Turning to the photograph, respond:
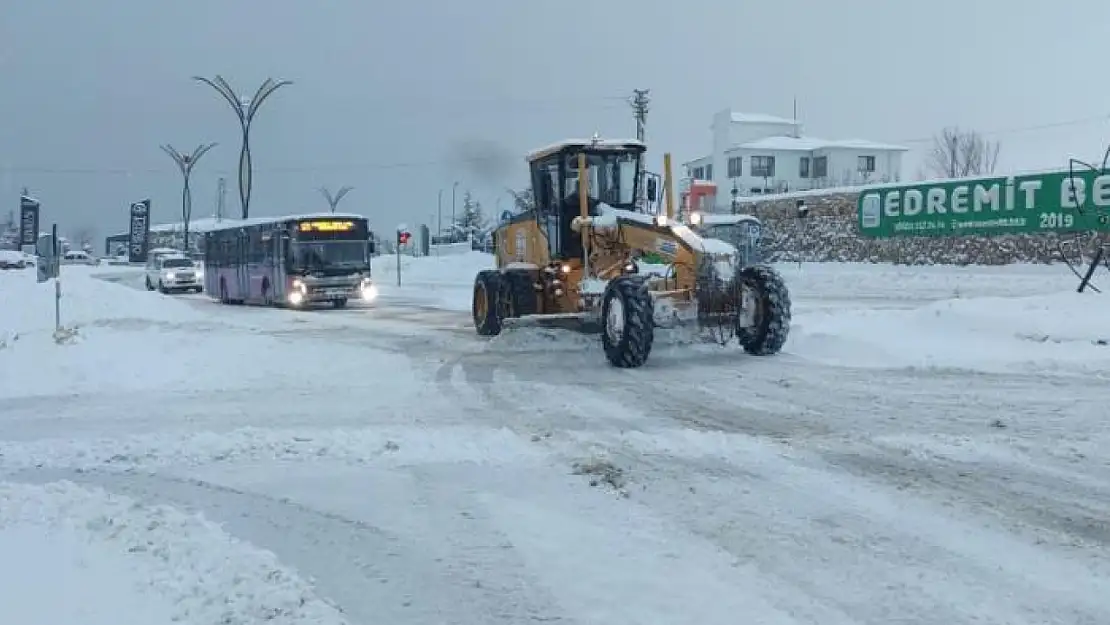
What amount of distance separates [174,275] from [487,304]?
33040 millimetres

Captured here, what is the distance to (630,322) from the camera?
13195 mm

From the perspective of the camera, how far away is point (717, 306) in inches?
540

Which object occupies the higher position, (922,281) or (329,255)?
(329,255)

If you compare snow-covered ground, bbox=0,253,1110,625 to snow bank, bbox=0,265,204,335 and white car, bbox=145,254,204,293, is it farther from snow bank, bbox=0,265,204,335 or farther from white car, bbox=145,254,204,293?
white car, bbox=145,254,204,293

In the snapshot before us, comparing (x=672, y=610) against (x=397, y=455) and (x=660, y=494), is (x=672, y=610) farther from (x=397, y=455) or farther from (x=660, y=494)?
(x=397, y=455)

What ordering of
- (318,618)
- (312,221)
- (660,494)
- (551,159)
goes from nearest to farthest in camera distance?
(318,618)
(660,494)
(551,159)
(312,221)

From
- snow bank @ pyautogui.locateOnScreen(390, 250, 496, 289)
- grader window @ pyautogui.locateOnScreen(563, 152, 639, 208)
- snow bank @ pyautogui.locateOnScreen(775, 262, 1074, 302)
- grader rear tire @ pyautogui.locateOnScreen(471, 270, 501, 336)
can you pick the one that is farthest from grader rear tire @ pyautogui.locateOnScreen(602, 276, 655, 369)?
snow bank @ pyautogui.locateOnScreen(390, 250, 496, 289)

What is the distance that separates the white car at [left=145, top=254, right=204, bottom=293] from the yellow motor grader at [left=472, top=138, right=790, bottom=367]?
103 feet

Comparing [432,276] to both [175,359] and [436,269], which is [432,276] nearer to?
[436,269]

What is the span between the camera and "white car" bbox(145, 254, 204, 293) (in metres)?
47.4

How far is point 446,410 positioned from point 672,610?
586 cm

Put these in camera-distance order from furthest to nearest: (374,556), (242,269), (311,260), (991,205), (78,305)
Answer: (991,205)
(242,269)
(311,260)
(78,305)
(374,556)

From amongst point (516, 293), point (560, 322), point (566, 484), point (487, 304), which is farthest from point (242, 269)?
point (566, 484)

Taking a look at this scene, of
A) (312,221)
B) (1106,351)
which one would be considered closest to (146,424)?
(1106,351)
